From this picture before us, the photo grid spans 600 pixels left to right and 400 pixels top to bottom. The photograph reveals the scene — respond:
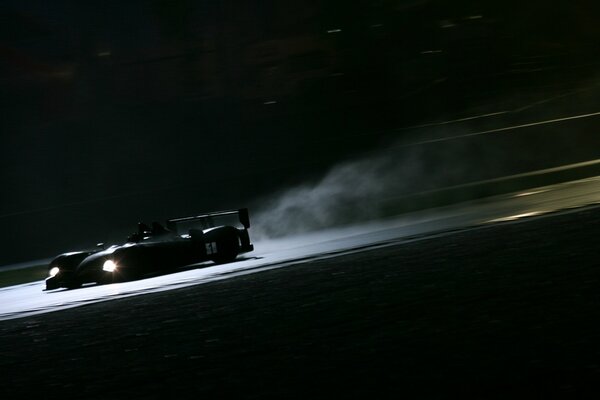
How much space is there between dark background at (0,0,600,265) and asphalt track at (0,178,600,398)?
1388 centimetres

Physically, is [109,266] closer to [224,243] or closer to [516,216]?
[224,243]

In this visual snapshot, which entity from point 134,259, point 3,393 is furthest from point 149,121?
point 3,393

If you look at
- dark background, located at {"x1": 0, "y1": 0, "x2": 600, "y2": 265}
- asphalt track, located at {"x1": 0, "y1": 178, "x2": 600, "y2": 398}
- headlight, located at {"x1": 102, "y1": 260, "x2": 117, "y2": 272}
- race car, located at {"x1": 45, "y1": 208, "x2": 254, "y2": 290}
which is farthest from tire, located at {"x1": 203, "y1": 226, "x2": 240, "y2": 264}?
dark background, located at {"x1": 0, "y1": 0, "x2": 600, "y2": 265}

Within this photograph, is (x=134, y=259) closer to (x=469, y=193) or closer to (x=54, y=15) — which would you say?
(x=469, y=193)

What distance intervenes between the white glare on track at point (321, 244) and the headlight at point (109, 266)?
24cm

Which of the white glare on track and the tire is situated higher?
the tire

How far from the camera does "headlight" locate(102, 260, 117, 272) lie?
1284cm

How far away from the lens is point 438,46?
121ft

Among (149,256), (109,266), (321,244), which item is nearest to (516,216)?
(321,244)

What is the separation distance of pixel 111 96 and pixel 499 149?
511 inches

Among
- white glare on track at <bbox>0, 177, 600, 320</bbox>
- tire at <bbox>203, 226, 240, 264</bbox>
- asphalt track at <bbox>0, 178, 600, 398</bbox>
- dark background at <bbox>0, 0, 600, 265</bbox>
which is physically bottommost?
asphalt track at <bbox>0, 178, 600, 398</bbox>

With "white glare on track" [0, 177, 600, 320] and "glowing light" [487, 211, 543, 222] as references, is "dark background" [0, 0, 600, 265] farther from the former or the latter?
"glowing light" [487, 211, 543, 222]

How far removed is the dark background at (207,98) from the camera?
25.1 metres

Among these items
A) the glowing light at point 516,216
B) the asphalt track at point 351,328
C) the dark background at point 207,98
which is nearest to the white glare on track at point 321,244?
the glowing light at point 516,216
